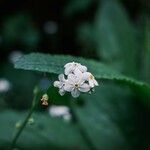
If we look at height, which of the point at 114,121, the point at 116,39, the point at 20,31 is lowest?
the point at 20,31

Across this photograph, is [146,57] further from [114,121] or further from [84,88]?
[84,88]

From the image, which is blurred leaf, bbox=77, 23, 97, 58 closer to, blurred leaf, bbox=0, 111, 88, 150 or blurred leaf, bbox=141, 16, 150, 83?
blurred leaf, bbox=141, 16, 150, 83

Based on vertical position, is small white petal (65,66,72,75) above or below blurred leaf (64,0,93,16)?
above

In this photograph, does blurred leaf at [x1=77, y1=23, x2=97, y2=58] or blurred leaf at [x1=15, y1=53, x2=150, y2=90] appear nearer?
blurred leaf at [x1=15, y1=53, x2=150, y2=90]

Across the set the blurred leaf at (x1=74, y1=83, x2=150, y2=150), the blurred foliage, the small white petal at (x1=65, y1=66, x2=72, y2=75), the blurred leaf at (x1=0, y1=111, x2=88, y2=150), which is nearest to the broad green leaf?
the blurred foliage

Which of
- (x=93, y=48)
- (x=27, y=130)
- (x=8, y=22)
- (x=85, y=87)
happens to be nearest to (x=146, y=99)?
(x=27, y=130)

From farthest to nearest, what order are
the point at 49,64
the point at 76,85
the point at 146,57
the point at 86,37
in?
the point at 86,37, the point at 146,57, the point at 49,64, the point at 76,85

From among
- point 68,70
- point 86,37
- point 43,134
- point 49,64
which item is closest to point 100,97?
point 43,134

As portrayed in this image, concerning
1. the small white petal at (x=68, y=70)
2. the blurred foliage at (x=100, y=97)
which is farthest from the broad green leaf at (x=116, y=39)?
the small white petal at (x=68, y=70)
